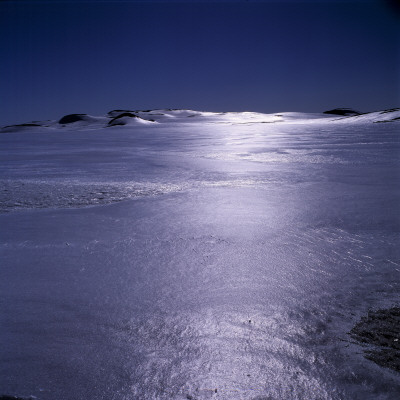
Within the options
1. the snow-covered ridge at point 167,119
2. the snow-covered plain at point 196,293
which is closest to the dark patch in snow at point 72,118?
the snow-covered ridge at point 167,119

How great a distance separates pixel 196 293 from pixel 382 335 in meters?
0.50

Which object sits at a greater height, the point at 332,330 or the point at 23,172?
the point at 23,172

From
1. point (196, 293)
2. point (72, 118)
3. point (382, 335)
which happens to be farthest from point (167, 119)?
point (382, 335)

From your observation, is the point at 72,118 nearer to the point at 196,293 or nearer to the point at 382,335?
the point at 196,293

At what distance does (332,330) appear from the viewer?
917 millimetres

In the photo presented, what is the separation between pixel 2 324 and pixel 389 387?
3.01 ft

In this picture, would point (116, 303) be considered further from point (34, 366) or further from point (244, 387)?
point (244, 387)

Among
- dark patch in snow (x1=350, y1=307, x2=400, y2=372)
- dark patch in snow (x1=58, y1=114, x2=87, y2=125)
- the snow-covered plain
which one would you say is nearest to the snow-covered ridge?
dark patch in snow (x1=58, y1=114, x2=87, y2=125)

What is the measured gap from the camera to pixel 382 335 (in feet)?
2.94

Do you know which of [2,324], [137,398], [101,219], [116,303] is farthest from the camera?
[101,219]

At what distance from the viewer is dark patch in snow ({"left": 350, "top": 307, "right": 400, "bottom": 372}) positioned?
811 mm

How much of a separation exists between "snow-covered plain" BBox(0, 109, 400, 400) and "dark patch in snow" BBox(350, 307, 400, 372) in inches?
1.1

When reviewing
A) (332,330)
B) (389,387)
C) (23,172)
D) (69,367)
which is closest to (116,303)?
(69,367)

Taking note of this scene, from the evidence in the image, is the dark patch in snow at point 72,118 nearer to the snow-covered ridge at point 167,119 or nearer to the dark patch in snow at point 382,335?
the snow-covered ridge at point 167,119
